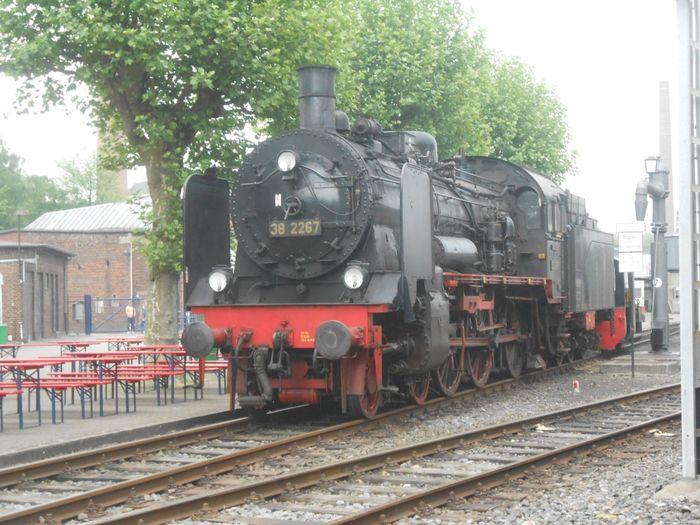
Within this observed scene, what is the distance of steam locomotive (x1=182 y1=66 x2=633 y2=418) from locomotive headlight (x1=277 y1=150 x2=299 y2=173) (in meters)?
0.01

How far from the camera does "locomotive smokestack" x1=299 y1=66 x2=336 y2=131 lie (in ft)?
39.5

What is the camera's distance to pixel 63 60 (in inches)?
599

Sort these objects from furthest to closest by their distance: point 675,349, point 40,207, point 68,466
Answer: point 40,207, point 675,349, point 68,466

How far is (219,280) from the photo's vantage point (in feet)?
38.6

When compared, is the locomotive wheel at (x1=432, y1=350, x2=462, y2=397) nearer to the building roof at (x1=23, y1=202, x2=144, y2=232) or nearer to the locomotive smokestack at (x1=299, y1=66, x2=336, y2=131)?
the locomotive smokestack at (x1=299, y1=66, x2=336, y2=131)

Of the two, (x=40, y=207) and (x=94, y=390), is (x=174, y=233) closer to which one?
(x=94, y=390)

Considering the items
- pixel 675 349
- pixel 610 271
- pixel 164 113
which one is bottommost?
pixel 675 349

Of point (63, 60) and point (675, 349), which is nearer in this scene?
point (63, 60)

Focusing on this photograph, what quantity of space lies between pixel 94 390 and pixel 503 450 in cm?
756

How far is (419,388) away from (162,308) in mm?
5589

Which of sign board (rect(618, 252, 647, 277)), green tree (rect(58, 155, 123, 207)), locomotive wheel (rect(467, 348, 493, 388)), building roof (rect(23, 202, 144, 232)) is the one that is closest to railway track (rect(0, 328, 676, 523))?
locomotive wheel (rect(467, 348, 493, 388))

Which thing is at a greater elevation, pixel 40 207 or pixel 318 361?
pixel 40 207

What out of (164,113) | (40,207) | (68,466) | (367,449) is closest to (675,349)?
(164,113)

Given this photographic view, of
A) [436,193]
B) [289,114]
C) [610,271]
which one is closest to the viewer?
[436,193]
